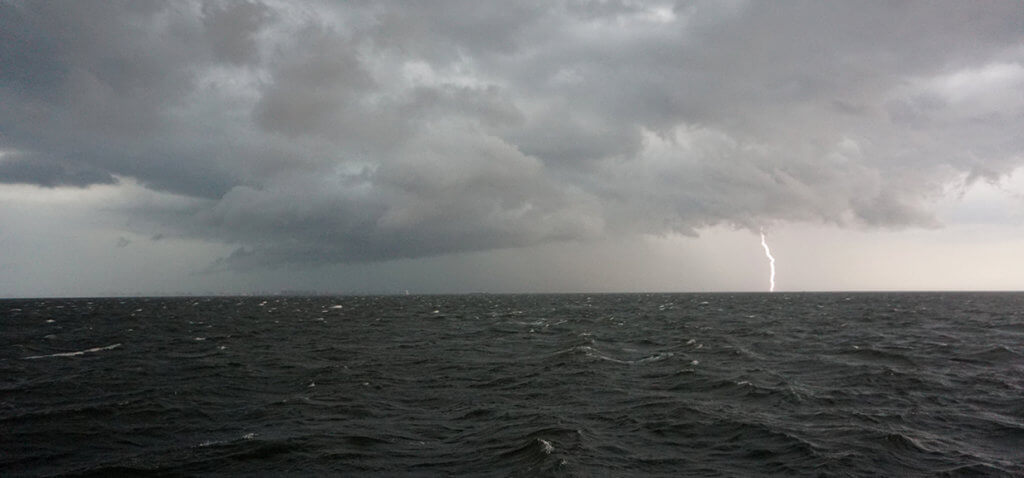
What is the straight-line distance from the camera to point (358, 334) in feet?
184

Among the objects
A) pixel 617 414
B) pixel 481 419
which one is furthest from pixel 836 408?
pixel 481 419

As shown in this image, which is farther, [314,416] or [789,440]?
[314,416]

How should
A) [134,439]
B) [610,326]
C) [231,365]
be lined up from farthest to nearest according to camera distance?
[610,326] < [231,365] < [134,439]

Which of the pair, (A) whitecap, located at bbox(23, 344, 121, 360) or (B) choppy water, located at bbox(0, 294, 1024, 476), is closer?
(B) choppy water, located at bbox(0, 294, 1024, 476)

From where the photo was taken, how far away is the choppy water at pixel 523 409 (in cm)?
1580

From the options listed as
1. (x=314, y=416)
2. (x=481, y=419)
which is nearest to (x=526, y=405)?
(x=481, y=419)

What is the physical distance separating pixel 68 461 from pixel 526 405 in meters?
14.4

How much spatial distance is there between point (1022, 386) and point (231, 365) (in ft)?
128

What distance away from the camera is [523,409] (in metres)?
22.2

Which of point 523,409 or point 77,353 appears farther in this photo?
point 77,353

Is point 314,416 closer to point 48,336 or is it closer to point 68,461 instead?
point 68,461

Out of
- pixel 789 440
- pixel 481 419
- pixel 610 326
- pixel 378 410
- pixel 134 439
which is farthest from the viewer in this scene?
pixel 610 326

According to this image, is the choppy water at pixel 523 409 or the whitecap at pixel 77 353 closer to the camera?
the choppy water at pixel 523 409

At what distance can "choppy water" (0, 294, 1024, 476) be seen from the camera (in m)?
15.8
